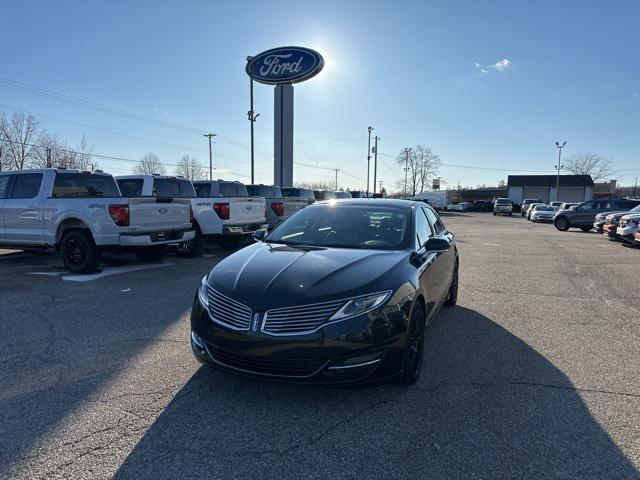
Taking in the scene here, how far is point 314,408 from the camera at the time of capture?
322 centimetres

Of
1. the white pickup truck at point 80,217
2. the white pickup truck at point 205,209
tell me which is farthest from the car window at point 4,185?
the white pickup truck at point 205,209

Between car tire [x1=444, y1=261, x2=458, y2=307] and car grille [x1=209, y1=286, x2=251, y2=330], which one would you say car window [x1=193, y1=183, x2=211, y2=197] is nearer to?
car tire [x1=444, y1=261, x2=458, y2=307]

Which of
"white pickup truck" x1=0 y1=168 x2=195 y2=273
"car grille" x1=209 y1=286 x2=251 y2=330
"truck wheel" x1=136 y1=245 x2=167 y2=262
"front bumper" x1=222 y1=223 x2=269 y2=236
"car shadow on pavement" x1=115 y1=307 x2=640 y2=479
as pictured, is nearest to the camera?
"car shadow on pavement" x1=115 y1=307 x2=640 y2=479

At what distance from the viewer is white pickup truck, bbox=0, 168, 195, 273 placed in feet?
27.0

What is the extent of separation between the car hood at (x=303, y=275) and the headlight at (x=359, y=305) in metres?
0.05

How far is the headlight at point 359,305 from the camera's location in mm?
3080

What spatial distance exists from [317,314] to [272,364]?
0.47 meters

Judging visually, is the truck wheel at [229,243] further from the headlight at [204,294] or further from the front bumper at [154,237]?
the headlight at [204,294]

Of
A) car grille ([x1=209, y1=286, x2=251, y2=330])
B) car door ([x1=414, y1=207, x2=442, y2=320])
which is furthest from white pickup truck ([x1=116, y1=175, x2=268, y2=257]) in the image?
car grille ([x1=209, y1=286, x2=251, y2=330])

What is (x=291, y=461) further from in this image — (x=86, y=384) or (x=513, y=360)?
(x=513, y=360)

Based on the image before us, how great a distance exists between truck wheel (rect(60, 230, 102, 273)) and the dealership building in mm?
84555

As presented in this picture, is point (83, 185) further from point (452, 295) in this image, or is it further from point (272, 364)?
point (272, 364)

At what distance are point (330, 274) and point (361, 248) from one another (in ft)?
2.93

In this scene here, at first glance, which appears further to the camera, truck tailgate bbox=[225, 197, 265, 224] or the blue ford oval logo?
the blue ford oval logo
